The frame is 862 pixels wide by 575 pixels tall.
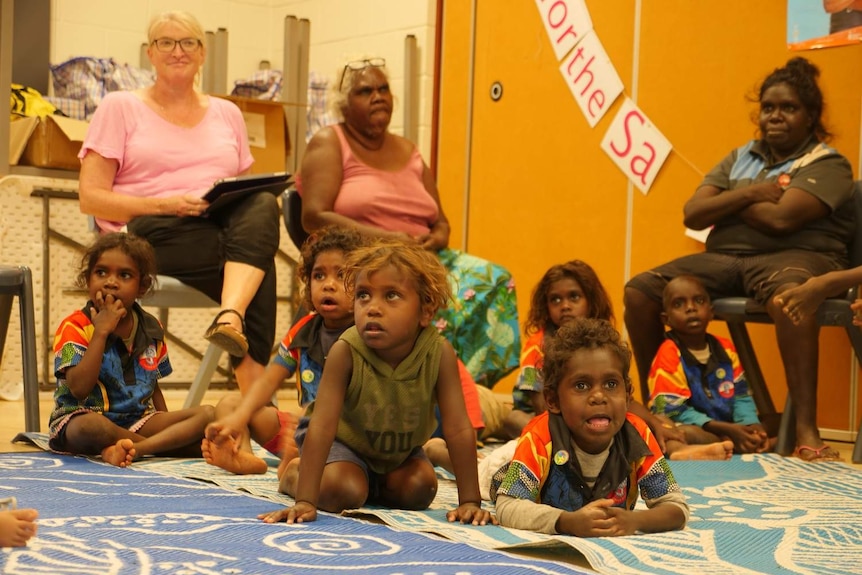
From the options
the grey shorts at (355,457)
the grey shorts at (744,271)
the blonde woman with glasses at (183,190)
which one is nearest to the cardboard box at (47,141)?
the blonde woman with glasses at (183,190)

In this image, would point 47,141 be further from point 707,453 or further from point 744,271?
point 707,453

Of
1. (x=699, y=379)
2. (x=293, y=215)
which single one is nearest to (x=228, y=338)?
(x=293, y=215)

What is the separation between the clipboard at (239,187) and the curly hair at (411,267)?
3.97 ft

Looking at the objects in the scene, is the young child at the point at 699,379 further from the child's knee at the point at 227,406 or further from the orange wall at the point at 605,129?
the child's knee at the point at 227,406

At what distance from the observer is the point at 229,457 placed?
263 centimetres

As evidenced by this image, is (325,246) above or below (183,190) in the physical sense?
below

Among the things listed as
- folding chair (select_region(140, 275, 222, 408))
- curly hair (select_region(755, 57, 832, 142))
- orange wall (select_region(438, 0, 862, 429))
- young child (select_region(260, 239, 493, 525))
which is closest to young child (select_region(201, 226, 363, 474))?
young child (select_region(260, 239, 493, 525))

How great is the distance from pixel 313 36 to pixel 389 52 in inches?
27.6

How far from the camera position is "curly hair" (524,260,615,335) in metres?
3.38

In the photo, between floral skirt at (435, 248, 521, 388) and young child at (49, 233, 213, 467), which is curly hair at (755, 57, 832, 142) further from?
young child at (49, 233, 213, 467)

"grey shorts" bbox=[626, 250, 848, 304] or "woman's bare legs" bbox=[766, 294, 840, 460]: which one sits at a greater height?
"grey shorts" bbox=[626, 250, 848, 304]

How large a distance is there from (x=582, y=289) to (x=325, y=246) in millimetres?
1075

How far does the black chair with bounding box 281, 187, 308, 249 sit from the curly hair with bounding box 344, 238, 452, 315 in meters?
1.60

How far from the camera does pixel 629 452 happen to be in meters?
2.05
